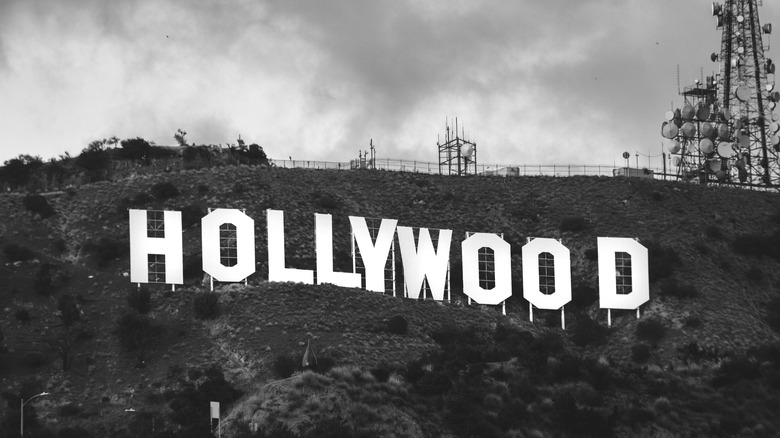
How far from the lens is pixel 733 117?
397ft

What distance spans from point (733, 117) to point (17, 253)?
6290 cm

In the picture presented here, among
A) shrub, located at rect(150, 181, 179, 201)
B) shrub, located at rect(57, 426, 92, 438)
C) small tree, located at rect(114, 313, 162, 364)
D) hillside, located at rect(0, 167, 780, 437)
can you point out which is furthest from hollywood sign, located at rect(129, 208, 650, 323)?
shrub, located at rect(57, 426, 92, 438)

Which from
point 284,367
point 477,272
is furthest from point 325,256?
point 284,367

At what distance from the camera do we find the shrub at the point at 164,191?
341 feet

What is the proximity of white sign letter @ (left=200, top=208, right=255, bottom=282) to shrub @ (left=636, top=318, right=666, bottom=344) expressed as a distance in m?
26.8

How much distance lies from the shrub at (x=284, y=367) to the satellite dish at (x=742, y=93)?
56.7 metres

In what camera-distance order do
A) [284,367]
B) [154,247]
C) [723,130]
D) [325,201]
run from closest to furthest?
[284,367]
[154,247]
[325,201]
[723,130]

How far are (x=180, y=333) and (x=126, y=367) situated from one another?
4.67 m

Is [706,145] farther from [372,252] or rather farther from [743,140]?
[372,252]

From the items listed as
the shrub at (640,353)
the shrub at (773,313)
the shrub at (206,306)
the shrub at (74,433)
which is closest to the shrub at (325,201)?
the shrub at (206,306)

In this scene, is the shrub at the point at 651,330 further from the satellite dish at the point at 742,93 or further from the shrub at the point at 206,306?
the satellite dish at the point at 742,93

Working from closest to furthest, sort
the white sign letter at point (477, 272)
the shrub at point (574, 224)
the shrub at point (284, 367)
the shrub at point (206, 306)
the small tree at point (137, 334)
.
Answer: the shrub at point (284, 367), the small tree at point (137, 334), the shrub at point (206, 306), the white sign letter at point (477, 272), the shrub at point (574, 224)

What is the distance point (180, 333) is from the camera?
282 ft

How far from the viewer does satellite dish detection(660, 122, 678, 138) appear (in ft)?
383
